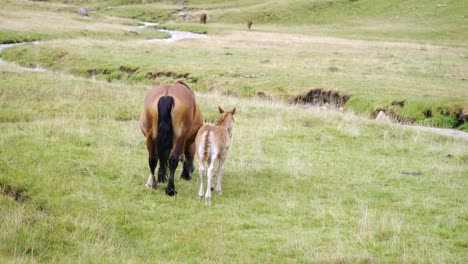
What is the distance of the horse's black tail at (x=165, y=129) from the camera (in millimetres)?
10984

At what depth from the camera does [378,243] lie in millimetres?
8984

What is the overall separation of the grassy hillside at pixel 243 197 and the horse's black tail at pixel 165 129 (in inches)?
37.5

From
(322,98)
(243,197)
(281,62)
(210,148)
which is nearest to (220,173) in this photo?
(243,197)

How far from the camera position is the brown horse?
11023 mm

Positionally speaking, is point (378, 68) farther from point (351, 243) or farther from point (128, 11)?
point (128, 11)

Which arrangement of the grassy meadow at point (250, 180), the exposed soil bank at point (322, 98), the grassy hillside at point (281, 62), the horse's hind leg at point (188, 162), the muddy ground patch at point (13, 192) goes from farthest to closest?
1. the exposed soil bank at point (322, 98)
2. the grassy hillside at point (281, 62)
3. the horse's hind leg at point (188, 162)
4. the muddy ground patch at point (13, 192)
5. the grassy meadow at point (250, 180)

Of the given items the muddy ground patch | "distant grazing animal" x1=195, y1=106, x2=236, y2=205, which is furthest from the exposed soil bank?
the muddy ground patch

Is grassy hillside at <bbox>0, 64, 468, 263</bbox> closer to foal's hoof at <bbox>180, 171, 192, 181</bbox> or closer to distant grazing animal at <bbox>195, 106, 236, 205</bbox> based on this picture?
foal's hoof at <bbox>180, 171, 192, 181</bbox>

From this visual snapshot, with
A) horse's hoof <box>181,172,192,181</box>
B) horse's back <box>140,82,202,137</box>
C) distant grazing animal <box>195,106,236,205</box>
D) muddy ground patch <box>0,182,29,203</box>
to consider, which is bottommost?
horse's hoof <box>181,172,192,181</box>

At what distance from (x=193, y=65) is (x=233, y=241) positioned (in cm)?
2906

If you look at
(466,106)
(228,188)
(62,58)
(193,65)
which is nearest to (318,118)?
(466,106)

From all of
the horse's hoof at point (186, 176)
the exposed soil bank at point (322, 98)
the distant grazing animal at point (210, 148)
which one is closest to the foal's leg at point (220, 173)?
the distant grazing animal at point (210, 148)

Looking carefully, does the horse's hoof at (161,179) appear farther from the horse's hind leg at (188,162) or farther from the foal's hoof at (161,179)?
the horse's hind leg at (188,162)

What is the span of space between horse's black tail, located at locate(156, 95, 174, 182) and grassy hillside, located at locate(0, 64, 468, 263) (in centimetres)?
95
